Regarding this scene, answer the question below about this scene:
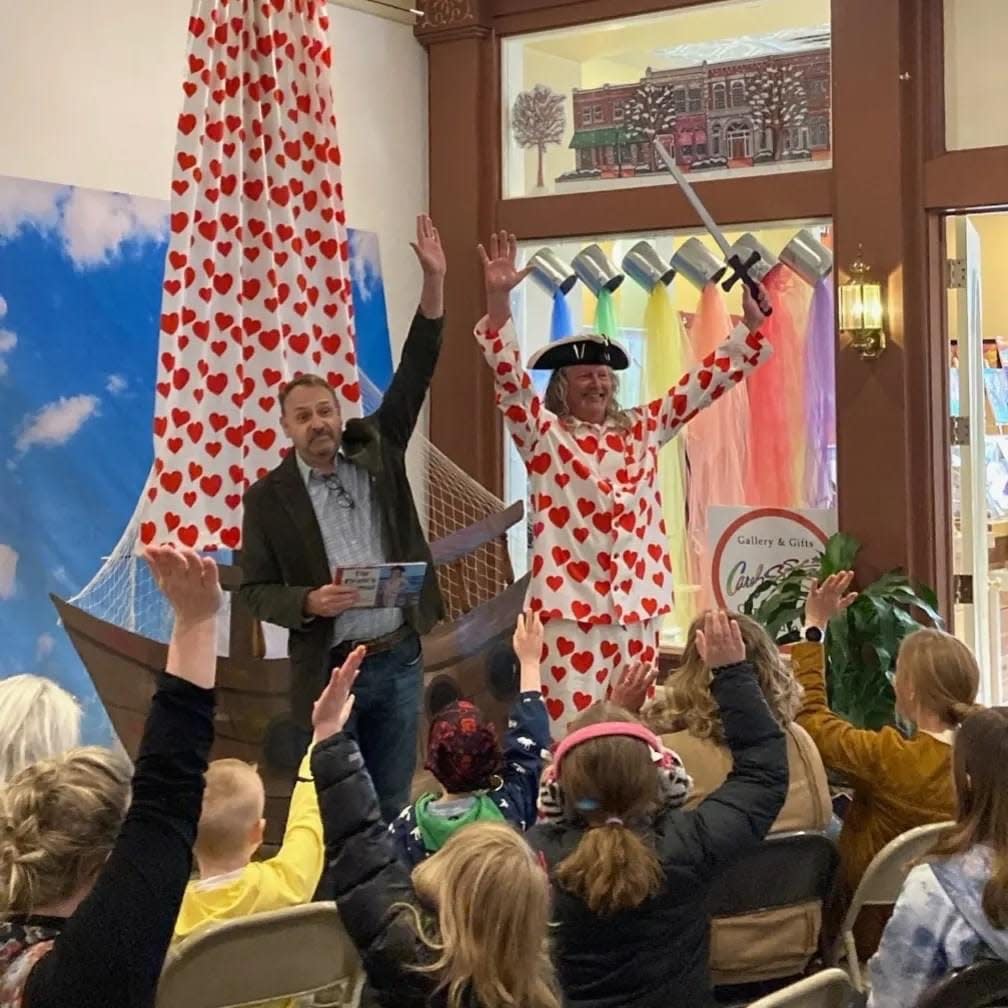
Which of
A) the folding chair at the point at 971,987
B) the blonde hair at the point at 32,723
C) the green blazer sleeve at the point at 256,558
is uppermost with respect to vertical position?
the green blazer sleeve at the point at 256,558

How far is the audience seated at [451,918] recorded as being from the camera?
1.73 m

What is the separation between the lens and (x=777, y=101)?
5344mm

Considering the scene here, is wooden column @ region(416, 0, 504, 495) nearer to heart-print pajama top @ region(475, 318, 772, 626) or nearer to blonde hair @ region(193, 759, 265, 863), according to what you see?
heart-print pajama top @ region(475, 318, 772, 626)

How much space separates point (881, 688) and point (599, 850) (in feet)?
9.08

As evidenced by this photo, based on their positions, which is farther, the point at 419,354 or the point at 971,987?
the point at 419,354

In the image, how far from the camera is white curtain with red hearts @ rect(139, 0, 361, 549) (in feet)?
13.4

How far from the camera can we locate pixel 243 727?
15.1 feet

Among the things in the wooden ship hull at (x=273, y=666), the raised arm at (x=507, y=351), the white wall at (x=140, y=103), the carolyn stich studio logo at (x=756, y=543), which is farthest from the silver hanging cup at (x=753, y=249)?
the raised arm at (x=507, y=351)

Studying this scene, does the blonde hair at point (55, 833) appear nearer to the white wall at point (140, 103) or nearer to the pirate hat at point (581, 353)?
the pirate hat at point (581, 353)

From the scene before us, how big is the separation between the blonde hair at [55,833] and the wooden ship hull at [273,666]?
8.80 feet

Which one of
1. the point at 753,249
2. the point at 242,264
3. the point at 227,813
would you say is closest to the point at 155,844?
the point at 227,813

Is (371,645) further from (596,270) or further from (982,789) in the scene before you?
(596,270)

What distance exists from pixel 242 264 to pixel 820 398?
212 cm

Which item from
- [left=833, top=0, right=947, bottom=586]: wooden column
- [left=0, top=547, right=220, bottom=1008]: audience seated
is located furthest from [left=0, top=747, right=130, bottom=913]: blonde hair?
[left=833, top=0, right=947, bottom=586]: wooden column
